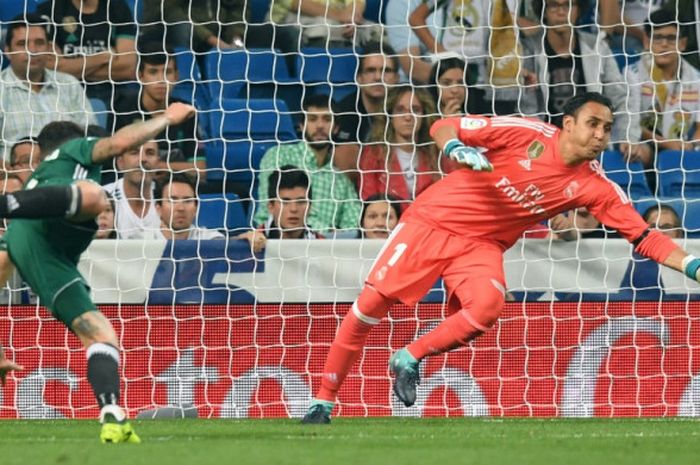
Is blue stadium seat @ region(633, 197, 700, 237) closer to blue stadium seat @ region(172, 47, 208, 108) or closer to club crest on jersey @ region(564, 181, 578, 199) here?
club crest on jersey @ region(564, 181, 578, 199)

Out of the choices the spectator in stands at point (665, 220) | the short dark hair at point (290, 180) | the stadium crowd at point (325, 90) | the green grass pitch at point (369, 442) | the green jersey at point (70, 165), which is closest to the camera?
the green grass pitch at point (369, 442)

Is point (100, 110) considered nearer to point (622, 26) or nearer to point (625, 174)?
point (625, 174)

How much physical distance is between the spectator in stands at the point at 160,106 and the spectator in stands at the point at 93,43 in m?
0.14

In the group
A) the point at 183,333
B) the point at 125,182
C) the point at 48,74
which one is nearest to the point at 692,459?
the point at 183,333

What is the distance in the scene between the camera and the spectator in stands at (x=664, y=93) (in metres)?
10.8

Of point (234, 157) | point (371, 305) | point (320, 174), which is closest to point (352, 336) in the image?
point (371, 305)

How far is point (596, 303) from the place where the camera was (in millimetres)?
9312

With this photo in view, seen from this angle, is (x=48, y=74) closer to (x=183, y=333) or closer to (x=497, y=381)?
(x=183, y=333)

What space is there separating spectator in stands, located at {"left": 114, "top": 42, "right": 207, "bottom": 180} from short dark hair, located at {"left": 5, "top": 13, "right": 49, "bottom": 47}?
2.37 ft

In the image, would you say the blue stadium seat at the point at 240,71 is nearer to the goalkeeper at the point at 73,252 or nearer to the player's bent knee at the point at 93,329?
the goalkeeper at the point at 73,252

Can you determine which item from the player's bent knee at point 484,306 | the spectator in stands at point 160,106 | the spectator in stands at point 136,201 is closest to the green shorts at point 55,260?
the player's bent knee at point 484,306

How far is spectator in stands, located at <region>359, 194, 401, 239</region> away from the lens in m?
9.86

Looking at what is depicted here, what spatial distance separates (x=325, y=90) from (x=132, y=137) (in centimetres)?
502

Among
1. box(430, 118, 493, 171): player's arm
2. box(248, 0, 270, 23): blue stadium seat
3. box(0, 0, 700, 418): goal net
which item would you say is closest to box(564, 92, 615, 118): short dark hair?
box(0, 0, 700, 418): goal net
